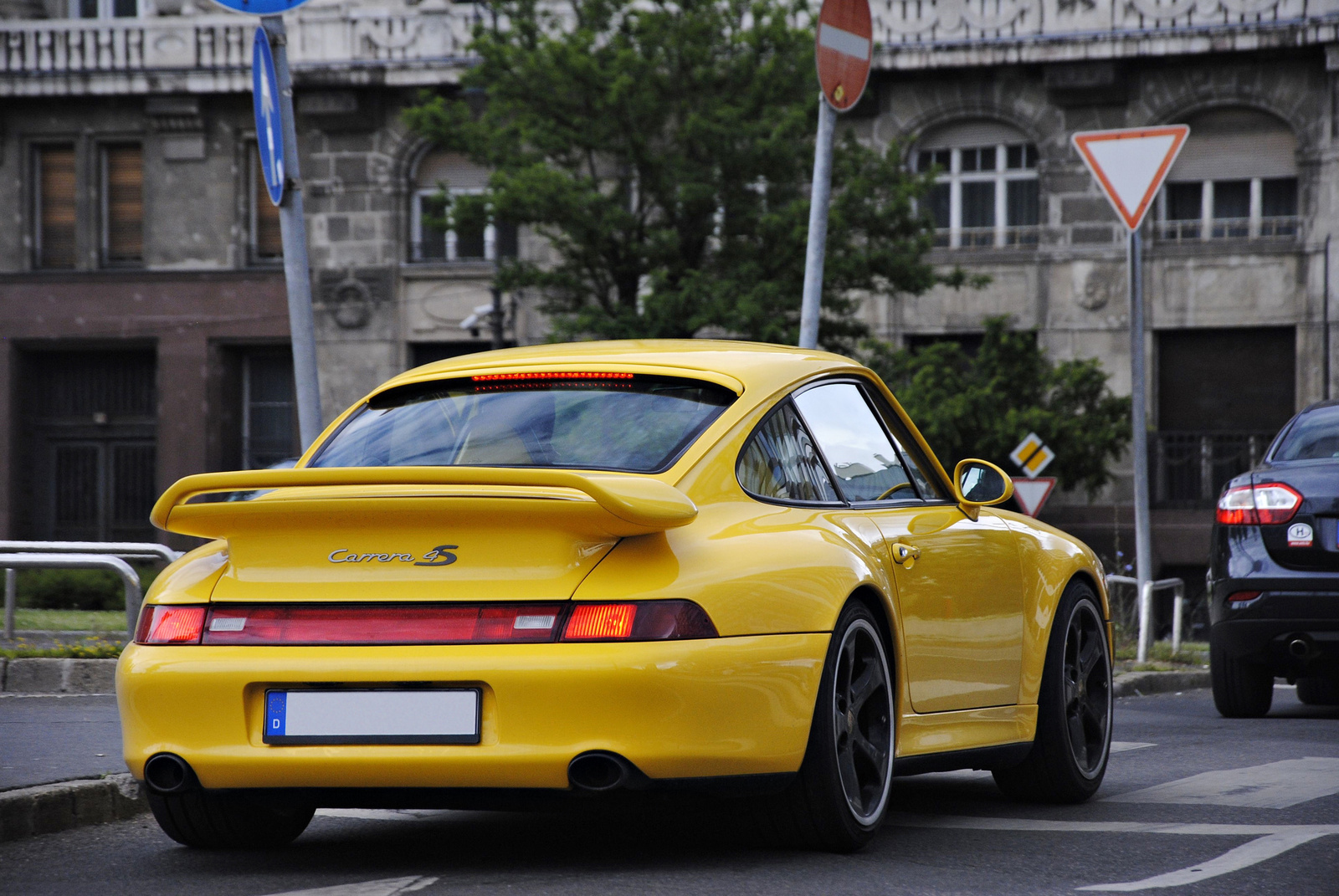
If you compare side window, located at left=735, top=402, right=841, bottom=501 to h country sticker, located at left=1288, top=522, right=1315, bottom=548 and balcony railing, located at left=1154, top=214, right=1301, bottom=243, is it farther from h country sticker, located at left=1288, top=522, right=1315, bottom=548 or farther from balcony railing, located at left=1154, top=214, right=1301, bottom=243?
balcony railing, located at left=1154, top=214, right=1301, bottom=243

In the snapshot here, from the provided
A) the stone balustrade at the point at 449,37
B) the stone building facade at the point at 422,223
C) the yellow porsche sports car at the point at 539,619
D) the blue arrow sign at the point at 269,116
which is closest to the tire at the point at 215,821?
the yellow porsche sports car at the point at 539,619

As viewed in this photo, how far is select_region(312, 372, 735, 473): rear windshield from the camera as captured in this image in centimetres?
479

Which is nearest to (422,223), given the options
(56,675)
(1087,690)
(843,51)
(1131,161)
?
(1131,161)

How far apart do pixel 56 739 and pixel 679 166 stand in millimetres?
16269

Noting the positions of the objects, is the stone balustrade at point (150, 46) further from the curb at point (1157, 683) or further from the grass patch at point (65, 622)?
the curb at point (1157, 683)

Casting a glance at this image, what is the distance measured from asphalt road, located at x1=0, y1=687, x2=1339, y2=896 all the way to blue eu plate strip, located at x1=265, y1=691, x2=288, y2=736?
14.8 inches

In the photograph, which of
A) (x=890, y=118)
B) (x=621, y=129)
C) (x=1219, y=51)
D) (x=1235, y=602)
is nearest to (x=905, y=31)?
(x=890, y=118)

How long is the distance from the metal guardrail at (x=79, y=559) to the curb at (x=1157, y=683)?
6.06 m

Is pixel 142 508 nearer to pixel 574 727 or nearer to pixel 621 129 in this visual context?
pixel 621 129

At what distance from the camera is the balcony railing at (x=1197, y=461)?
2770 cm

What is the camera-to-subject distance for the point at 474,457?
4898 mm

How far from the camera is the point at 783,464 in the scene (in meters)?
5.00

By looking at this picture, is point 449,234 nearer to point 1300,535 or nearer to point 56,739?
point 1300,535

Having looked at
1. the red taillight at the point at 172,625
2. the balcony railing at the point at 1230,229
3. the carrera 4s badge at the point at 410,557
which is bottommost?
the red taillight at the point at 172,625
